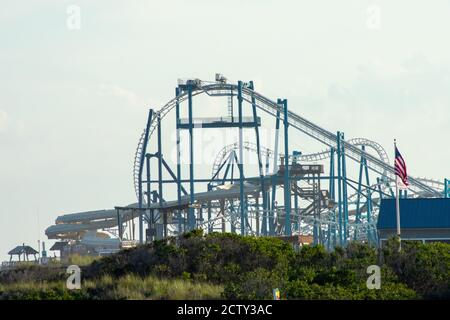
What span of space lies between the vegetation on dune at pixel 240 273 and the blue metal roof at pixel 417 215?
14.9m

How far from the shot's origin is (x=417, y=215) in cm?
6850

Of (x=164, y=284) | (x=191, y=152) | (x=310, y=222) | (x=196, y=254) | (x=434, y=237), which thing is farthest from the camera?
(x=310, y=222)

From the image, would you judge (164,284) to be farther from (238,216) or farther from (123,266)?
(238,216)

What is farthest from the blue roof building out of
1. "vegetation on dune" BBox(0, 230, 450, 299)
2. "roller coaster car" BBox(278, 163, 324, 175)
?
"roller coaster car" BBox(278, 163, 324, 175)

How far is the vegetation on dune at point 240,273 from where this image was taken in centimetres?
4081

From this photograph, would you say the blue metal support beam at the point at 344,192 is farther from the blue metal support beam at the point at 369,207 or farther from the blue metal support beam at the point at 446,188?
the blue metal support beam at the point at 446,188

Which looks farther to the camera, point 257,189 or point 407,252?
point 257,189

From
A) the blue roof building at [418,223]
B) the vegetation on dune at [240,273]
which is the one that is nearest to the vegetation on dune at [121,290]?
the vegetation on dune at [240,273]

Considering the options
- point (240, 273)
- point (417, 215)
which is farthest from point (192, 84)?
point (240, 273)

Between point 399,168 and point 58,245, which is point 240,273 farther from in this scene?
point 58,245
